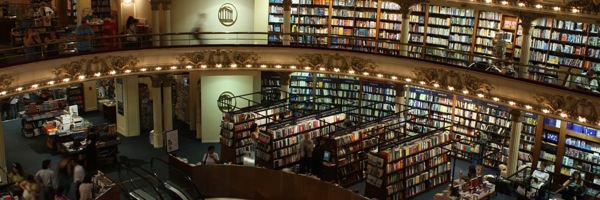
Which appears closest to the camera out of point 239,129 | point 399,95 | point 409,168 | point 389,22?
point 409,168

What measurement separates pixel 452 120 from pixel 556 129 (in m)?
2.99

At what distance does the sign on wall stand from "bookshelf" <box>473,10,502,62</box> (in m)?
7.32

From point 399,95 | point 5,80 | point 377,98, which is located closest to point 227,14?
point 377,98

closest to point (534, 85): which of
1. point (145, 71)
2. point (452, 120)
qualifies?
point (452, 120)

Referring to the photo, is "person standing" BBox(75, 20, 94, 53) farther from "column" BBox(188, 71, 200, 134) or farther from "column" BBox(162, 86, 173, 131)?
"column" BBox(188, 71, 200, 134)

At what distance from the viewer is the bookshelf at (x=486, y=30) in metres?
17.7

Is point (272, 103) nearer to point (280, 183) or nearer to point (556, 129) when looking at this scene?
point (280, 183)

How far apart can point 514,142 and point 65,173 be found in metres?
11.1

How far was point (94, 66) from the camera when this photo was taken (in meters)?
15.6

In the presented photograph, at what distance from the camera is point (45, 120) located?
19.5 metres

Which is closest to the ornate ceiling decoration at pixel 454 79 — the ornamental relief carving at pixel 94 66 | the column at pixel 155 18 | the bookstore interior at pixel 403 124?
the bookstore interior at pixel 403 124

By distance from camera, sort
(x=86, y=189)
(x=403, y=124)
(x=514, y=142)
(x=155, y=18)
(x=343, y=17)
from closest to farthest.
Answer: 1. (x=86, y=189)
2. (x=514, y=142)
3. (x=403, y=124)
4. (x=155, y=18)
5. (x=343, y=17)

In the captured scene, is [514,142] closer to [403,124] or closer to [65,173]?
[403,124]

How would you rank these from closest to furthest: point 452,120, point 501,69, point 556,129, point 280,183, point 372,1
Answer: point 280,183
point 501,69
point 556,129
point 452,120
point 372,1
